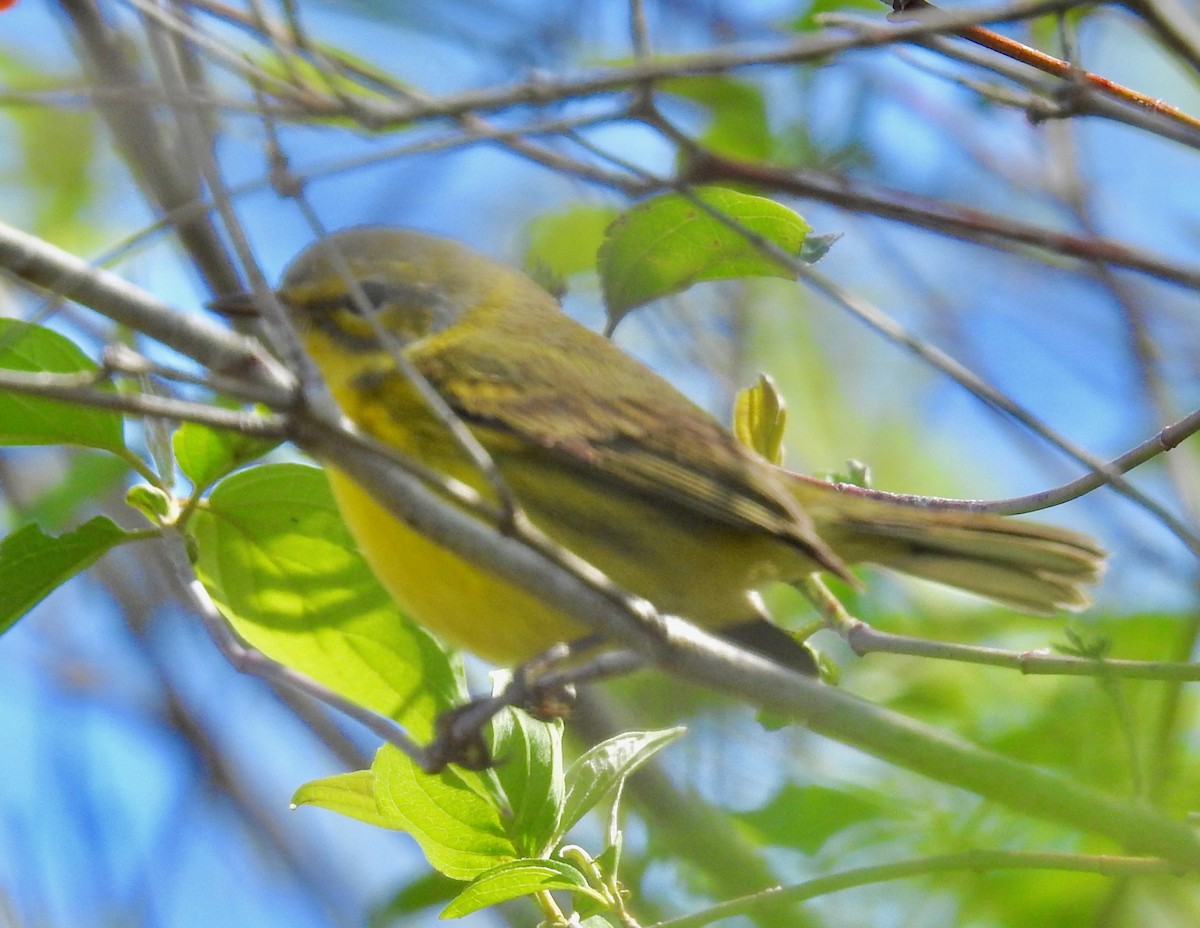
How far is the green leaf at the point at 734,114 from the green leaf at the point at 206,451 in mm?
2198

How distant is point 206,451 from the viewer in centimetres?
252

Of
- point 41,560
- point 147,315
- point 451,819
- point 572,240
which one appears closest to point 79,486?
point 41,560

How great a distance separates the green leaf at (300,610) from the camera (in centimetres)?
253

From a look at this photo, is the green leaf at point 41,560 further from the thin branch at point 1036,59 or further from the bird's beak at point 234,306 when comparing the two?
the thin branch at point 1036,59

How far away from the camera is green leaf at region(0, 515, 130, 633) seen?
2.40 meters

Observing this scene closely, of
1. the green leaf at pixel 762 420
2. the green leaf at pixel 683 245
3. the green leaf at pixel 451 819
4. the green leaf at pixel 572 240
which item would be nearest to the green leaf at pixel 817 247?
the green leaf at pixel 683 245

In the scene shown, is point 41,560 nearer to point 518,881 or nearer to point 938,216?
point 518,881

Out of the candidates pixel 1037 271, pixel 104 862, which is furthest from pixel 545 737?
pixel 1037 271

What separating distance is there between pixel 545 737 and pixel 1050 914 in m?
0.89

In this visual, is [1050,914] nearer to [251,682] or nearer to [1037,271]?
[251,682]

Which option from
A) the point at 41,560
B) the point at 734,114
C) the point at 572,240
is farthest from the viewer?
the point at 572,240

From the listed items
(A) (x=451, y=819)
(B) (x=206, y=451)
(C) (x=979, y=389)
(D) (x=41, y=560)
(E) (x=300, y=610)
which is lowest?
(A) (x=451, y=819)

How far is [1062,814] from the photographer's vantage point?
1278 mm

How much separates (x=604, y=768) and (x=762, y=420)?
108 cm
